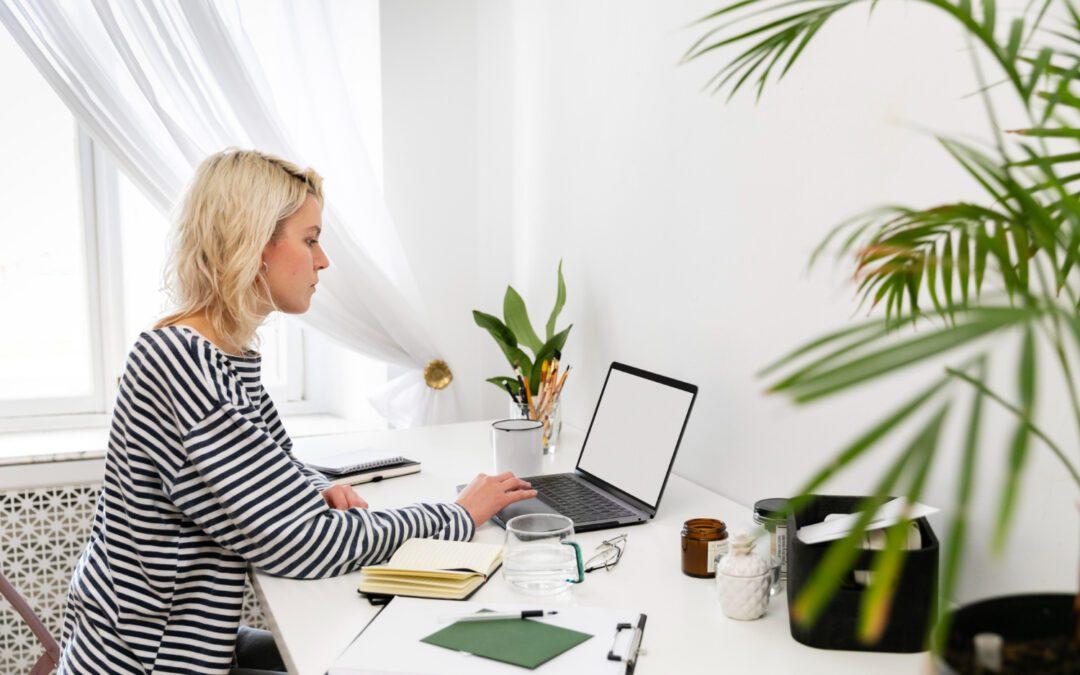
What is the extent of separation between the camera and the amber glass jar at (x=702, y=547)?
1.21 m

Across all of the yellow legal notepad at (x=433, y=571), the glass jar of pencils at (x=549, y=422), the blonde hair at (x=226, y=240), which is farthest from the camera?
the glass jar of pencils at (x=549, y=422)

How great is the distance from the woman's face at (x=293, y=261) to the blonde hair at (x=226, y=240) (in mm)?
17

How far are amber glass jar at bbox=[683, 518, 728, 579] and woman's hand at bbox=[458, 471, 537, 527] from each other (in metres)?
0.32

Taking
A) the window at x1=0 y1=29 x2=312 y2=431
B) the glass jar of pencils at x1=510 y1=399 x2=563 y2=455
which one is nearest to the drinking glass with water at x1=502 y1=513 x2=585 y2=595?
the glass jar of pencils at x1=510 y1=399 x2=563 y2=455

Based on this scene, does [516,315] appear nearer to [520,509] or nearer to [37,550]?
[520,509]

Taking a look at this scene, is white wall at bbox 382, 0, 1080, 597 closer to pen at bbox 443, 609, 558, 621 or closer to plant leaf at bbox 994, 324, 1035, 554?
plant leaf at bbox 994, 324, 1035, 554

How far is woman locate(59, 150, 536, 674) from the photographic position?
47.4 inches

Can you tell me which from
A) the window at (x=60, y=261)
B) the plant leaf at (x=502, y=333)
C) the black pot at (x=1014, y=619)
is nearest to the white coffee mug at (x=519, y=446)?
→ the plant leaf at (x=502, y=333)

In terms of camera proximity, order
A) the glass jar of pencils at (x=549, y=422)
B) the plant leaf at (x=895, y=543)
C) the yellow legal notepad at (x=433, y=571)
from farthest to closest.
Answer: the glass jar of pencils at (x=549, y=422) → the yellow legal notepad at (x=433, y=571) → the plant leaf at (x=895, y=543)

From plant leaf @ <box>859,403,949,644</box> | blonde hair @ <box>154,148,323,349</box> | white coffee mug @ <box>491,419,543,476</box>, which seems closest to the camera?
plant leaf @ <box>859,403,949,644</box>

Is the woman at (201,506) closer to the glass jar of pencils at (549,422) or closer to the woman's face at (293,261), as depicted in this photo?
the woman's face at (293,261)

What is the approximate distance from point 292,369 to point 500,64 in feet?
3.67

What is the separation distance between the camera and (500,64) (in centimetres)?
255

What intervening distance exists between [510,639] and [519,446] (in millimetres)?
736
